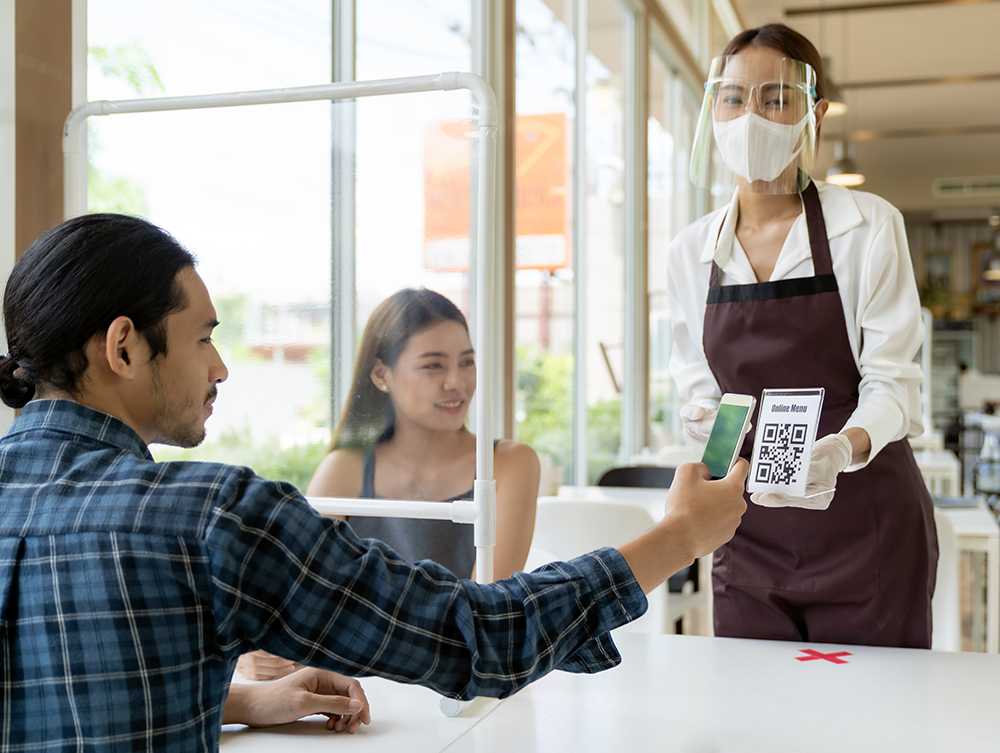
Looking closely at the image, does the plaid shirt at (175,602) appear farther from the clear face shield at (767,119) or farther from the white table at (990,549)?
the white table at (990,549)

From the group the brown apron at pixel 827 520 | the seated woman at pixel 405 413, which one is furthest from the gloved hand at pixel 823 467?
the seated woman at pixel 405 413

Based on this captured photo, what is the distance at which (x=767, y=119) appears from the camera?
1.44m

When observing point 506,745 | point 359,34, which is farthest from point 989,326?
point 506,745

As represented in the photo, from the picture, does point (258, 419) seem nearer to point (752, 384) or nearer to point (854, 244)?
point (752, 384)

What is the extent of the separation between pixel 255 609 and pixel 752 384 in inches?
37.0

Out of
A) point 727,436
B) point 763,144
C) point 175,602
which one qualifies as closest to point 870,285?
point 763,144

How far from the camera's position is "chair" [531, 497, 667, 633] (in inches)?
88.5

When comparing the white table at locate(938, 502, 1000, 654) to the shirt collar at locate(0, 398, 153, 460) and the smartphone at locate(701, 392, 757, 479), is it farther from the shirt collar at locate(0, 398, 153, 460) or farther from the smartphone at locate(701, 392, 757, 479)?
the shirt collar at locate(0, 398, 153, 460)

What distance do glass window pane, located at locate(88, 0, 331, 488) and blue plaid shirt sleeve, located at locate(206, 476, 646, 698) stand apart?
0.65 meters

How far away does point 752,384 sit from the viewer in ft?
4.61

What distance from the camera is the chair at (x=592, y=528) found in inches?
88.5

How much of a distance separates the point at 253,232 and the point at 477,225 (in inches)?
14.9

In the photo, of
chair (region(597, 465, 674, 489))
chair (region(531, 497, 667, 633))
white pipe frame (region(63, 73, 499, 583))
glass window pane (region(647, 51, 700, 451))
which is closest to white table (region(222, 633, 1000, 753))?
white pipe frame (region(63, 73, 499, 583))

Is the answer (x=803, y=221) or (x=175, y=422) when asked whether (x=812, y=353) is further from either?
(x=175, y=422)
